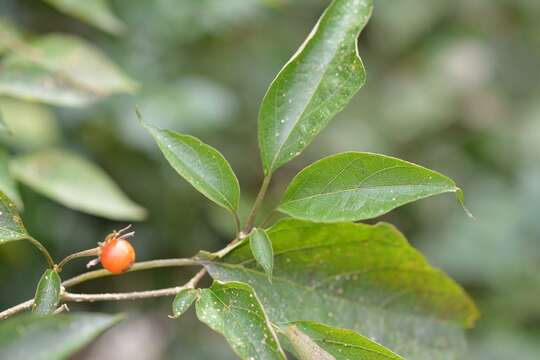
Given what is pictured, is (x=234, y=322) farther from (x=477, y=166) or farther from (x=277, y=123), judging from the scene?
(x=477, y=166)

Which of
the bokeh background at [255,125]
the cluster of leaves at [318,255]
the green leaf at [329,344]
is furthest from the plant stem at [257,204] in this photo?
the bokeh background at [255,125]

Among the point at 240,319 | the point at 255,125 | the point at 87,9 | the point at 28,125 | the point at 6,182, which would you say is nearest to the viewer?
the point at 240,319

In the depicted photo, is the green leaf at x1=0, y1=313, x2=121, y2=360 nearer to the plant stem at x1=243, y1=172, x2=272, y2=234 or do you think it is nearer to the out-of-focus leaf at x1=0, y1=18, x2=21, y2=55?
the plant stem at x1=243, y1=172, x2=272, y2=234

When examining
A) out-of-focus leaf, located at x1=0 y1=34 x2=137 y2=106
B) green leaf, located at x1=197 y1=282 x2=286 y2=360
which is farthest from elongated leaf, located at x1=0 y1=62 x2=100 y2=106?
green leaf, located at x1=197 y1=282 x2=286 y2=360

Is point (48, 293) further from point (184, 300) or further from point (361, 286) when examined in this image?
point (361, 286)

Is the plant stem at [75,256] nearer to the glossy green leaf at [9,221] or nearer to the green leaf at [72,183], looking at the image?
the glossy green leaf at [9,221]

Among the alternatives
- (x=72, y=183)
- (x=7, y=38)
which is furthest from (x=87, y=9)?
(x=72, y=183)

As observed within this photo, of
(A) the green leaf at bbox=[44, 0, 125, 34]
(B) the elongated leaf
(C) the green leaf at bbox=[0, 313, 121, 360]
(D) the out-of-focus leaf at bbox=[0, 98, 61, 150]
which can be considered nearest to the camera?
(C) the green leaf at bbox=[0, 313, 121, 360]
